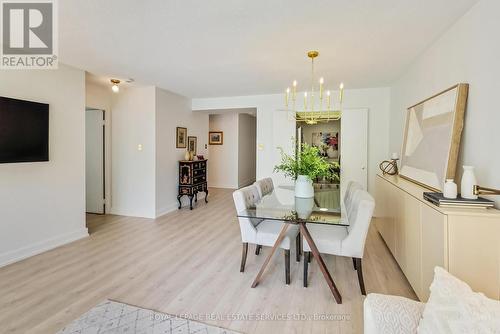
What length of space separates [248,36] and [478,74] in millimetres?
1963

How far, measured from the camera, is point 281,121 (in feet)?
16.8

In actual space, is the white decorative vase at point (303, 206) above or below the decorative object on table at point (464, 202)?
below

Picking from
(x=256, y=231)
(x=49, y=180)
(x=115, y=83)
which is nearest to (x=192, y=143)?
(x=115, y=83)

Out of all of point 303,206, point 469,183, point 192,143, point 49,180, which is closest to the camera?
point 469,183

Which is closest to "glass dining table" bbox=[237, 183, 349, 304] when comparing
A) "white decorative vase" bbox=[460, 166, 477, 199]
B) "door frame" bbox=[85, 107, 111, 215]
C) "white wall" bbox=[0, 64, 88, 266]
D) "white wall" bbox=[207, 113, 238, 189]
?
"white decorative vase" bbox=[460, 166, 477, 199]

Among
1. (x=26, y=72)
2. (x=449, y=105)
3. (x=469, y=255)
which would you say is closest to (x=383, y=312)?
(x=469, y=255)

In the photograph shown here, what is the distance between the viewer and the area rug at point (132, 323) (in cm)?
176

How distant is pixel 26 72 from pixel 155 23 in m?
1.91

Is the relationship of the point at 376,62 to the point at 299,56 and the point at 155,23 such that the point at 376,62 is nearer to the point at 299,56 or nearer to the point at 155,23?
the point at 299,56

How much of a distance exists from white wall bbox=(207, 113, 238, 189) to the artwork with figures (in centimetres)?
251

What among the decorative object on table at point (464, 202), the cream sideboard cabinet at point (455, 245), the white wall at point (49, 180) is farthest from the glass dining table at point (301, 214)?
the white wall at point (49, 180)

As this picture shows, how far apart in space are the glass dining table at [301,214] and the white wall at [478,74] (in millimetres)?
1088

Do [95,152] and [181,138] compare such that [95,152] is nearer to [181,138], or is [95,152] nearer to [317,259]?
[181,138]

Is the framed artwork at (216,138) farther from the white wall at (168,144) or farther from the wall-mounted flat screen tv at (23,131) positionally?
the wall-mounted flat screen tv at (23,131)
